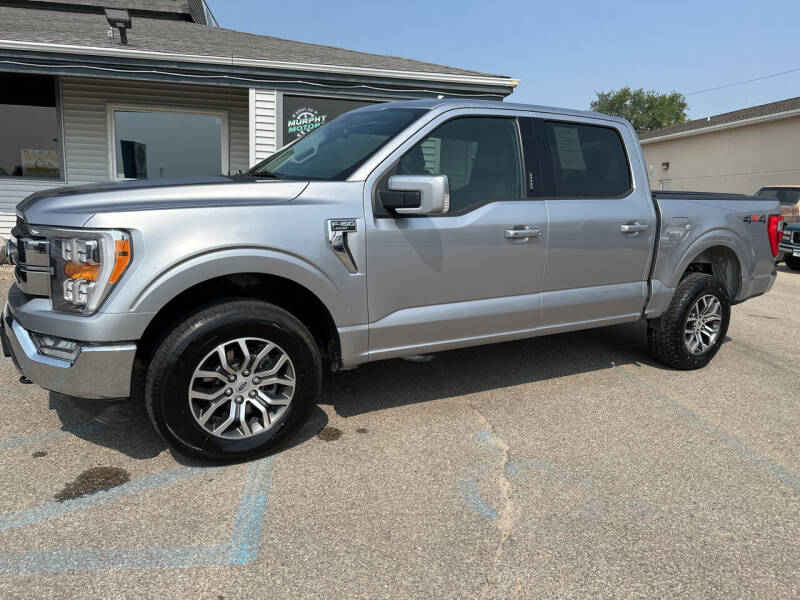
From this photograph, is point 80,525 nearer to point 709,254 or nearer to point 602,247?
point 602,247

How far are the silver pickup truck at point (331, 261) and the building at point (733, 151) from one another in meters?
22.0

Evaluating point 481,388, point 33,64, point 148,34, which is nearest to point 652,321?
point 481,388

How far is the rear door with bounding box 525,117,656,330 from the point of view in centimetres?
388

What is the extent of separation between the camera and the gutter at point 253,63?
9.03 meters

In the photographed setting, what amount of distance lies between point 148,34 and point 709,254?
11.3m

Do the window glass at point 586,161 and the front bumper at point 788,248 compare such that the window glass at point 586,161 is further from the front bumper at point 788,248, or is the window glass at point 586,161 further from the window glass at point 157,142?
the front bumper at point 788,248

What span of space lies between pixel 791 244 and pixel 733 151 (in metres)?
14.6

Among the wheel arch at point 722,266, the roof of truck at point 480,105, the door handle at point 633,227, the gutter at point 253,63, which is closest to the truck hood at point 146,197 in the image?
the roof of truck at point 480,105

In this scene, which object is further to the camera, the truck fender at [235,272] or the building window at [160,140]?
the building window at [160,140]

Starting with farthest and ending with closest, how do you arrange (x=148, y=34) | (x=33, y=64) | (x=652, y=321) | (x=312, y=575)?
(x=148, y=34)
(x=33, y=64)
(x=652, y=321)
(x=312, y=575)

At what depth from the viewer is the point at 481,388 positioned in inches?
167

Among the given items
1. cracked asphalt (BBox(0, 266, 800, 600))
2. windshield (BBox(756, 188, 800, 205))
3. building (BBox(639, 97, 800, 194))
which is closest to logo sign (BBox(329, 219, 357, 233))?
cracked asphalt (BBox(0, 266, 800, 600))

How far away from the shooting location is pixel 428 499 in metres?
2.77

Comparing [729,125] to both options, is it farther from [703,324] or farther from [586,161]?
[586,161]
